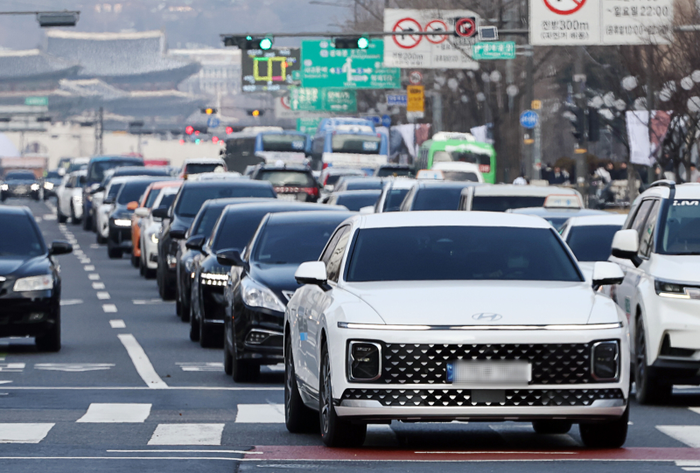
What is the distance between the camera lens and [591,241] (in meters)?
17.0

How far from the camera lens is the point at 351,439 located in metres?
9.48

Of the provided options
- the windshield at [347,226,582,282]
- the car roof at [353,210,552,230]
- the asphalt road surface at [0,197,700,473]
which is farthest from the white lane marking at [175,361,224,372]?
the windshield at [347,226,582,282]

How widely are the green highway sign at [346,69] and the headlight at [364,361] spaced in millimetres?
64013

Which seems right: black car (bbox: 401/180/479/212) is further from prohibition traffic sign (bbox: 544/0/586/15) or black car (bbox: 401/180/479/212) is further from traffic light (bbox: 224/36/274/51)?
traffic light (bbox: 224/36/274/51)

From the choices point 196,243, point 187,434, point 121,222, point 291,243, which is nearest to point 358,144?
point 121,222

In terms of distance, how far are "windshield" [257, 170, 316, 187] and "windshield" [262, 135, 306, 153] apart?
4030 centimetres

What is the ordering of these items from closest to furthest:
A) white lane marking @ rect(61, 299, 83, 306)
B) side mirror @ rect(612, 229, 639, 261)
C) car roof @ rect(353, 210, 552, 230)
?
car roof @ rect(353, 210, 552, 230) → side mirror @ rect(612, 229, 639, 261) → white lane marking @ rect(61, 299, 83, 306)

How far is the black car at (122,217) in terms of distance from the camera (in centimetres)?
3550

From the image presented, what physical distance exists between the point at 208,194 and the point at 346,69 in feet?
162

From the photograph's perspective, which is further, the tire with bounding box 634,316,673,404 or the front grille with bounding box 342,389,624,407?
the tire with bounding box 634,316,673,404

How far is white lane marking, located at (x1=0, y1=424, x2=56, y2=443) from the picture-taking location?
33.1 feet

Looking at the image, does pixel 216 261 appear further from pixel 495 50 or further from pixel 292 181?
pixel 495 50

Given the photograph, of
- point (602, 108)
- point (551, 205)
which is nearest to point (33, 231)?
point (551, 205)

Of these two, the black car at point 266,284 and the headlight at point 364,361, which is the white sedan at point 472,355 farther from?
the black car at point 266,284
